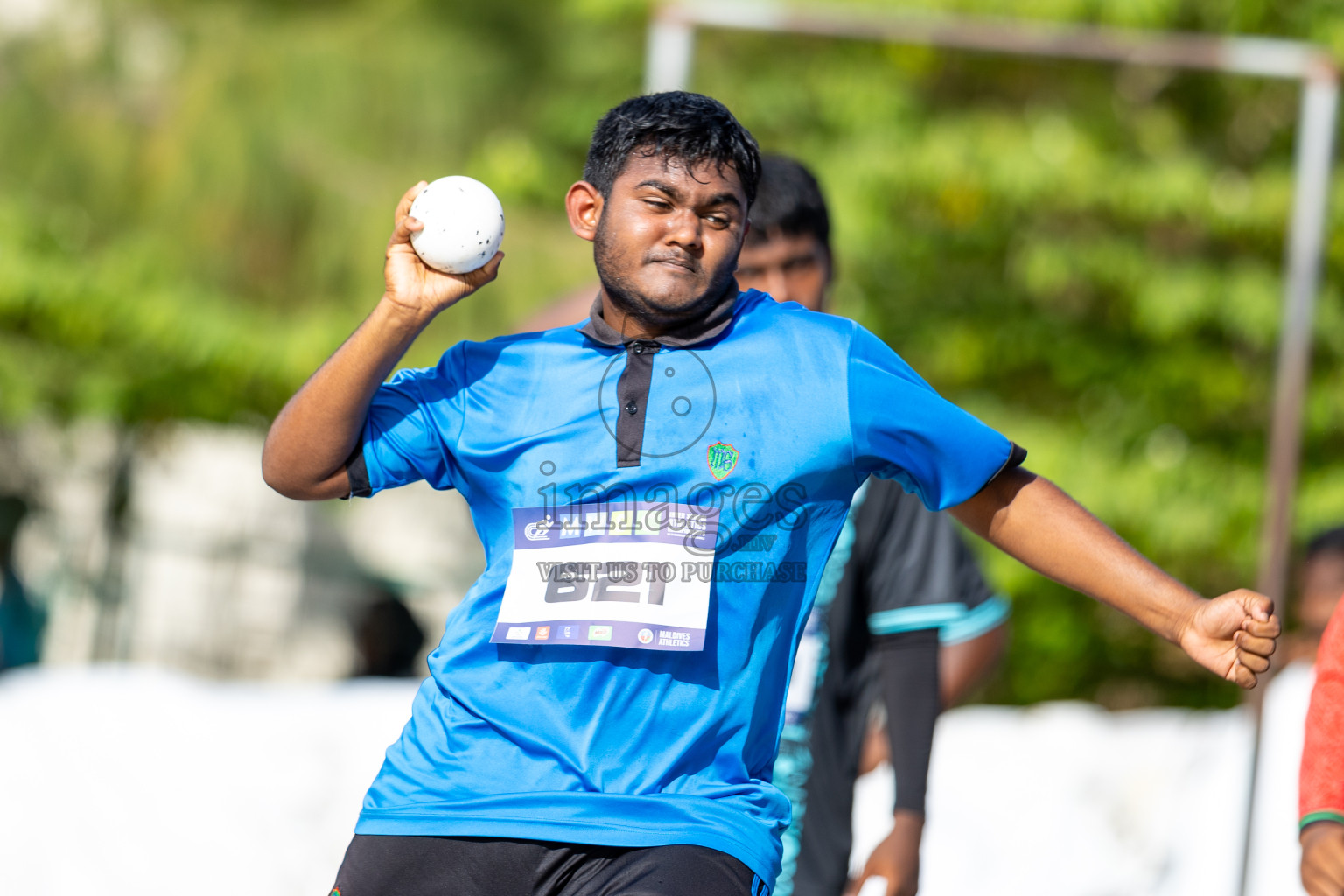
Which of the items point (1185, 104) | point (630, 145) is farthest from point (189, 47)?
point (630, 145)

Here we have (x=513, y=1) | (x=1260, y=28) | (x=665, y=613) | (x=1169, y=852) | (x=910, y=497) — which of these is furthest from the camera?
(x=513, y=1)

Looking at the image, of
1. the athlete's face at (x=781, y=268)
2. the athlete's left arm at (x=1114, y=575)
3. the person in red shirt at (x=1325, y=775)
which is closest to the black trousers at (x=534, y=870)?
the athlete's left arm at (x=1114, y=575)

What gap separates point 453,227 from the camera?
6.64 feet

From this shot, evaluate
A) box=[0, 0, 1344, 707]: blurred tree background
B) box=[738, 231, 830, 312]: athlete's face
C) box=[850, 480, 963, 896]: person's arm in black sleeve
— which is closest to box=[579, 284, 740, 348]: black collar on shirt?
box=[738, 231, 830, 312]: athlete's face

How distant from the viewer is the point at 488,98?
10.7 m

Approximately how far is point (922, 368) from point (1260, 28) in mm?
2821

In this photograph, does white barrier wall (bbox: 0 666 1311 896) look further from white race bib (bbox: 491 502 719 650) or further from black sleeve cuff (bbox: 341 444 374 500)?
white race bib (bbox: 491 502 719 650)

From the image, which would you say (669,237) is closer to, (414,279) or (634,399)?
(634,399)

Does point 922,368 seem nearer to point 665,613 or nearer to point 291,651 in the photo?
point 291,651

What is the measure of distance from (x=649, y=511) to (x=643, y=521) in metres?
0.02

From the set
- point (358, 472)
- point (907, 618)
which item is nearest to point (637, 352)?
point (358, 472)

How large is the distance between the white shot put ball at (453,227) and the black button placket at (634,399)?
0.85 feet

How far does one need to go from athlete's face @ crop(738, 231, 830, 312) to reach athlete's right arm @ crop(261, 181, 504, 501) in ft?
3.58

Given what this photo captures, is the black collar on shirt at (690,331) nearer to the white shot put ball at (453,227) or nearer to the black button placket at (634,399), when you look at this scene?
the black button placket at (634,399)
